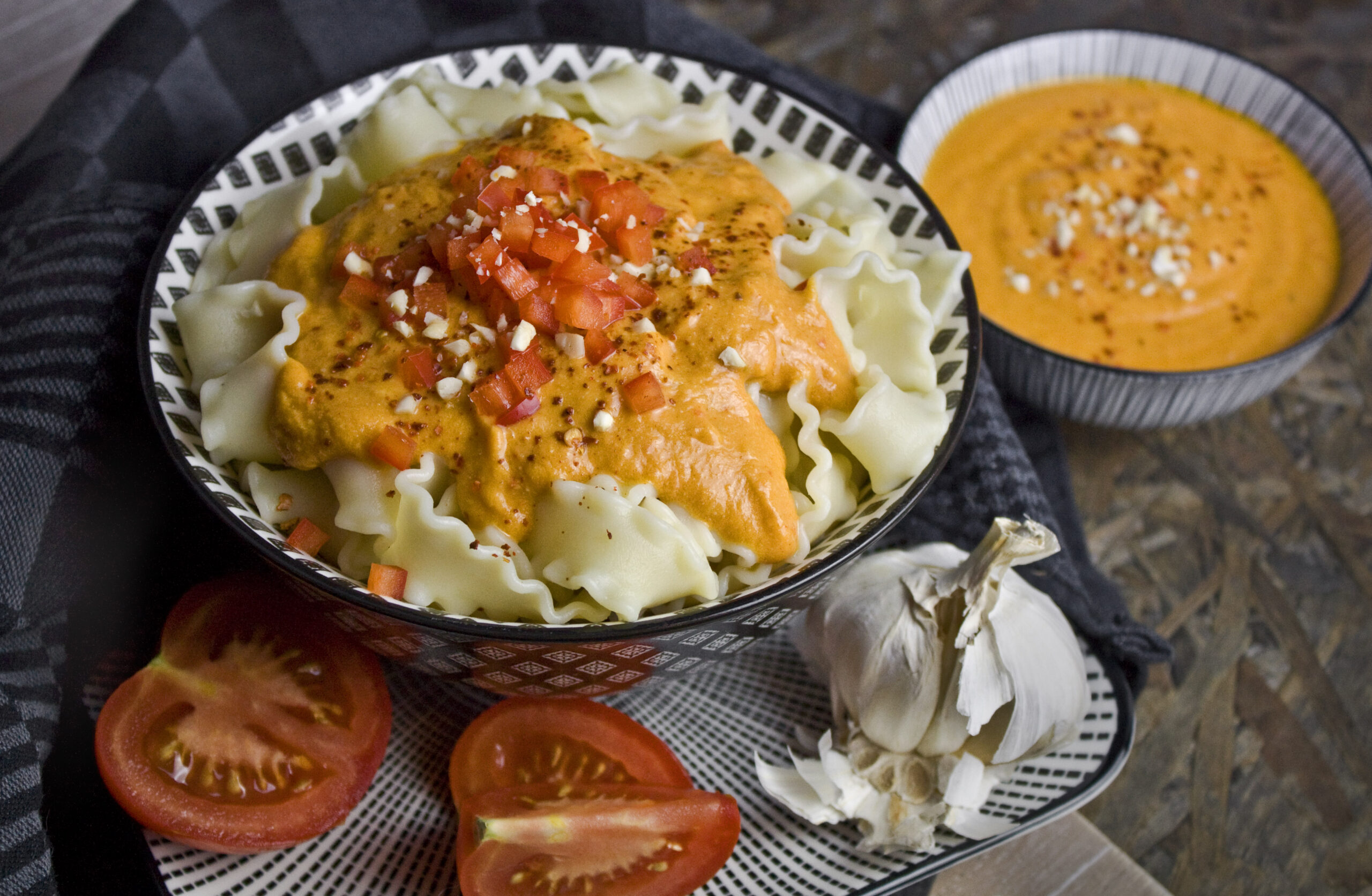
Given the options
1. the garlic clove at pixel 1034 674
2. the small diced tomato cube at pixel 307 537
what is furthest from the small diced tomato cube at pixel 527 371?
the garlic clove at pixel 1034 674

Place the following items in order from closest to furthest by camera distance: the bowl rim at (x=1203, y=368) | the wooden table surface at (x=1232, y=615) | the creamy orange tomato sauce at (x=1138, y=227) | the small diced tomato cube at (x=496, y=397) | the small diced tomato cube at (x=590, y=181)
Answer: the small diced tomato cube at (x=496, y=397) < the small diced tomato cube at (x=590, y=181) < the wooden table surface at (x=1232, y=615) < the bowl rim at (x=1203, y=368) < the creamy orange tomato sauce at (x=1138, y=227)

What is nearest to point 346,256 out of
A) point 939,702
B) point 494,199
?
point 494,199

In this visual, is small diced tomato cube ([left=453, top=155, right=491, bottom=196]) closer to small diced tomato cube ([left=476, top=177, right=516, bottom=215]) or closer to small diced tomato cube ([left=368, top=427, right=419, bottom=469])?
small diced tomato cube ([left=476, top=177, right=516, bottom=215])

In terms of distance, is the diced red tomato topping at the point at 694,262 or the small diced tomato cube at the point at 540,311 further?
the diced red tomato topping at the point at 694,262

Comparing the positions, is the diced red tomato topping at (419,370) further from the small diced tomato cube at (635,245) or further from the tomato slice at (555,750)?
the tomato slice at (555,750)

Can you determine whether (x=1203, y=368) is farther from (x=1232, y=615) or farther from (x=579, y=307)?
(x=579, y=307)

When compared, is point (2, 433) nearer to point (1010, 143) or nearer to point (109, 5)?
point (109, 5)
